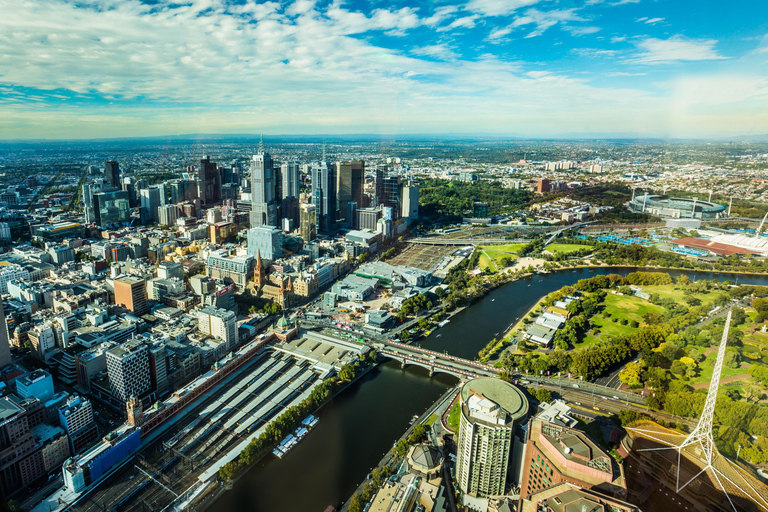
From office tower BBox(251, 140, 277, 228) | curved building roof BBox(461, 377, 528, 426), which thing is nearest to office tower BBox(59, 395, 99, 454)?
curved building roof BBox(461, 377, 528, 426)

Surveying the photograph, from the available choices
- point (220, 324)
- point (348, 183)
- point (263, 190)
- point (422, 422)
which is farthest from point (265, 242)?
point (422, 422)

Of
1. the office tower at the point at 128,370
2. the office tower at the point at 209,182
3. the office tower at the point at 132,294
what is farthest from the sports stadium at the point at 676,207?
the office tower at the point at 209,182

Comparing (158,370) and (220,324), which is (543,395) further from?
(158,370)

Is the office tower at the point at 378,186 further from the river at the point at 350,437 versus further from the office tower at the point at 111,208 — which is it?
the office tower at the point at 111,208

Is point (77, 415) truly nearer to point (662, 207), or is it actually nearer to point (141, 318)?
point (141, 318)

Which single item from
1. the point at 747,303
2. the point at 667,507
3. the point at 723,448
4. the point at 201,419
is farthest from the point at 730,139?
the point at 201,419
